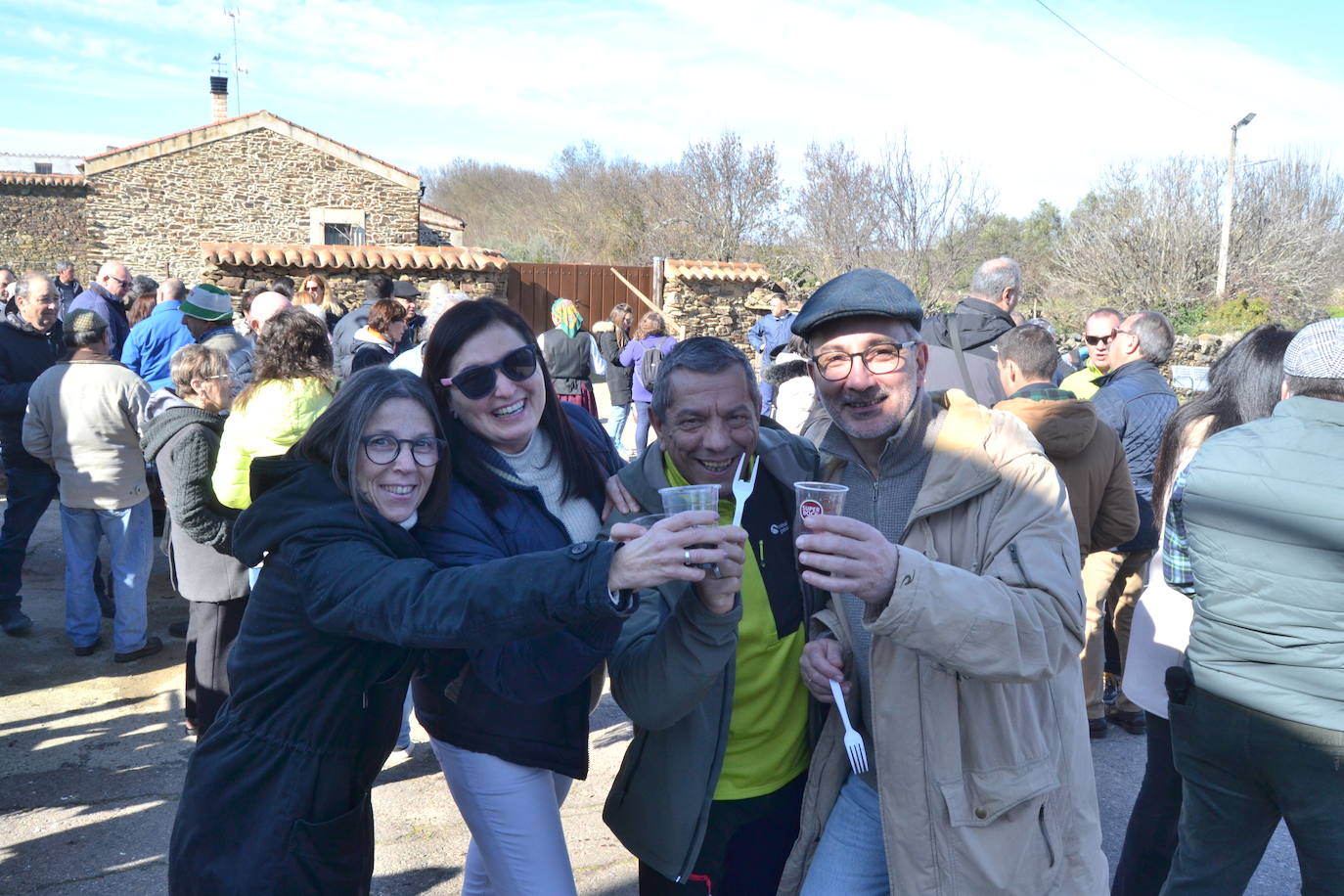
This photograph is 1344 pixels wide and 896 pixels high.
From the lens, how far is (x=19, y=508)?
6.26m

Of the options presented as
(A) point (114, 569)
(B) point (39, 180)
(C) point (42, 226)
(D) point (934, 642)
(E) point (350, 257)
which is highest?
(B) point (39, 180)

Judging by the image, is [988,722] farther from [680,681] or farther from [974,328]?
[974,328]

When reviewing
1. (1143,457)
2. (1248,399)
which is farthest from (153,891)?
(1143,457)

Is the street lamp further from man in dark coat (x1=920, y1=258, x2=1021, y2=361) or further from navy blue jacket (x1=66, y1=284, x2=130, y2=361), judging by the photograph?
navy blue jacket (x1=66, y1=284, x2=130, y2=361)

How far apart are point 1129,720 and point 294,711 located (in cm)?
448

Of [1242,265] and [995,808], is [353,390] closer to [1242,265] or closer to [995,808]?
[995,808]

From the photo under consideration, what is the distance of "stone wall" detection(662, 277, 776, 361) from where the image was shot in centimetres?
1581

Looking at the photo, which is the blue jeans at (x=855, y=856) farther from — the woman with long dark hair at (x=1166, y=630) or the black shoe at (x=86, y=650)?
the black shoe at (x=86, y=650)

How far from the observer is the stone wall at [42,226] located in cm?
2420

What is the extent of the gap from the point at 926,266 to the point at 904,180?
215 centimetres

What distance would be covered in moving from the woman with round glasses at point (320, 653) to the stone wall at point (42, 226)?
1052 inches

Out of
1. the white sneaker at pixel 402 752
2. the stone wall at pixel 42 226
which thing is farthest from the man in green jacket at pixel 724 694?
the stone wall at pixel 42 226

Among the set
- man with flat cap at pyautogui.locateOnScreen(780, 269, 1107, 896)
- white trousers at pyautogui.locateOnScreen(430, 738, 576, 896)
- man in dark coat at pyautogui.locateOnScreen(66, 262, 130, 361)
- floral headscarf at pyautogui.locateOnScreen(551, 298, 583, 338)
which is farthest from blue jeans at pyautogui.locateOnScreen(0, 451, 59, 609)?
man with flat cap at pyautogui.locateOnScreen(780, 269, 1107, 896)

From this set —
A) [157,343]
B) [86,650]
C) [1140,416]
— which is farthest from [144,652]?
[1140,416]
